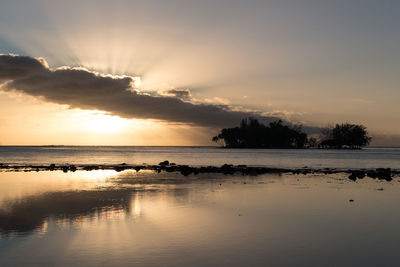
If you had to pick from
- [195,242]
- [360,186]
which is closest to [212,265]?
[195,242]

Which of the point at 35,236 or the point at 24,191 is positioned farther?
the point at 24,191

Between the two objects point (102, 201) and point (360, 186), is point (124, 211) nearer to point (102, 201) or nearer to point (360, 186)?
point (102, 201)

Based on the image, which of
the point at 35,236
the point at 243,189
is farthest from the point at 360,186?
the point at 35,236

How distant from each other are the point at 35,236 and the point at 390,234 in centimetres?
1577

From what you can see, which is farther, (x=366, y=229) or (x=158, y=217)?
(x=158, y=217)

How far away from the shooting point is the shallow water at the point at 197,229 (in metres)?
13.0

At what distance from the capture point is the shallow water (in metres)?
13.0

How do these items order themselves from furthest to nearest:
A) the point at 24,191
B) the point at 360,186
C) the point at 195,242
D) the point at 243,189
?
the point at 360,186
the point at 243,189
the point at 24,191
the point at 195,242

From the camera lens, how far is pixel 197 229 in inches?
677

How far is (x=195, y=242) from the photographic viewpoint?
1492cm

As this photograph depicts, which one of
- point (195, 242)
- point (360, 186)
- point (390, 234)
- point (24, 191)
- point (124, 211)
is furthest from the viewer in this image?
point (360, 186)

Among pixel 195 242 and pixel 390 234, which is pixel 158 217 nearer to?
pixel 195 242

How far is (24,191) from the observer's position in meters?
30.6

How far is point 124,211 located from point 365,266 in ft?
44.0
